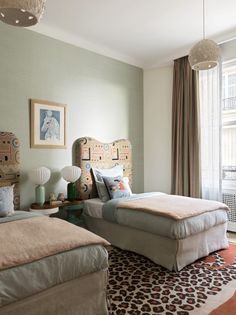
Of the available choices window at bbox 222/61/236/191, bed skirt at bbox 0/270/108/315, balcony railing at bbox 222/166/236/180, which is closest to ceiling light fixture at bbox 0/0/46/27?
bed skirt at bbox 0/270/108/315

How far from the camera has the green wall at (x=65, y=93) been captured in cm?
320

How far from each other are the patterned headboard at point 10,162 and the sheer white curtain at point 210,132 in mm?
2695

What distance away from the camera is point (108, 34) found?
371cm

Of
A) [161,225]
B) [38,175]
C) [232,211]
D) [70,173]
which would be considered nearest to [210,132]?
[232,211]

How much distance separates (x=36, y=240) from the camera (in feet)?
5.96

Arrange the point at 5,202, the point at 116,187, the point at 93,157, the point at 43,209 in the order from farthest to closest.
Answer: the point at 93,157 → the point at 116,187 → the point at 43,209 → the point at 5,202

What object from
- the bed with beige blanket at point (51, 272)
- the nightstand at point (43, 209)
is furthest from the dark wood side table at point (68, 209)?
the bed with beige blanket at point (51, 272)

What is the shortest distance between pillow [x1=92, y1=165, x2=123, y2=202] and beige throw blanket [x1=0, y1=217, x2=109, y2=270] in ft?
4.44

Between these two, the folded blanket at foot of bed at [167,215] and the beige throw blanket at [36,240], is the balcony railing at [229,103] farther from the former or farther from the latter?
the beige throw blanket at [36,240]

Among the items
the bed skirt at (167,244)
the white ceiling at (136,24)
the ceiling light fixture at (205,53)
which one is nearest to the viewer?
the ceiling light fixture at (205,53)

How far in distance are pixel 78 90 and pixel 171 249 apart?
2572 millimetres

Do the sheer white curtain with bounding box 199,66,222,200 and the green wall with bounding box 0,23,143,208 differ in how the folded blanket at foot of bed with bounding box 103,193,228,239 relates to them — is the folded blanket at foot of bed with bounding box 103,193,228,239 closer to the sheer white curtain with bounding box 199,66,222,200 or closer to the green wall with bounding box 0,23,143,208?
the sheer white curtain with bounding box 199,66,222,200

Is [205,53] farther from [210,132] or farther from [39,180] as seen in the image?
[39,180]

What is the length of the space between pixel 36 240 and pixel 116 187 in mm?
1885
